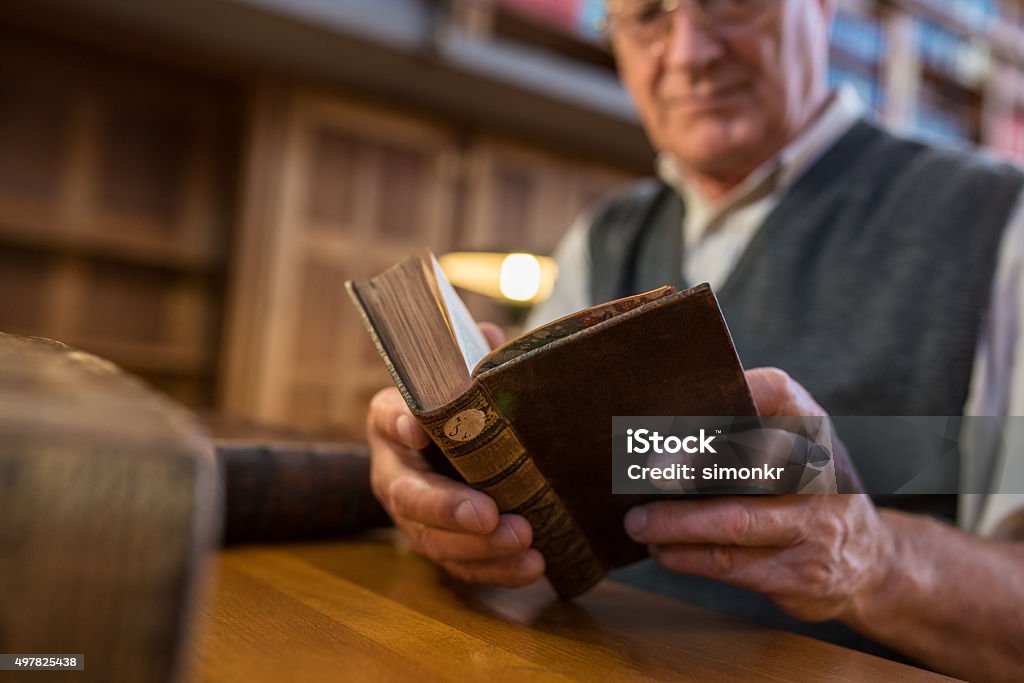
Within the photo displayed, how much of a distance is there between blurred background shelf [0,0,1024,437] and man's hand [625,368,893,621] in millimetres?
2626

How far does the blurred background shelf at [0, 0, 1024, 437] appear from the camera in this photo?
10.5 feet

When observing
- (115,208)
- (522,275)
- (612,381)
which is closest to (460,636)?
(612,381)

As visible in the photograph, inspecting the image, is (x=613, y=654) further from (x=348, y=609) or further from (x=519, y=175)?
(x=519, y=175)

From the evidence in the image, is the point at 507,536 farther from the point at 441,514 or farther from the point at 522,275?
the point at 522,275

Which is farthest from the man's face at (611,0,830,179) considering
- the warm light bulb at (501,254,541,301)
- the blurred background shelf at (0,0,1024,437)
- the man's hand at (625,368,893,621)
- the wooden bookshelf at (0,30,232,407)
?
the wooden bookshelf at (0,30,232,407)

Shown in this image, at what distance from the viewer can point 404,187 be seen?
3.86 meters

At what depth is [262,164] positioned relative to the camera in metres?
3.44

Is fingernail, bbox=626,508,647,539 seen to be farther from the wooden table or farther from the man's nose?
the man's nose

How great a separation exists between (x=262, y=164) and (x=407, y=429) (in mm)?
3153

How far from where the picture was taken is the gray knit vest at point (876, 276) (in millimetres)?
912

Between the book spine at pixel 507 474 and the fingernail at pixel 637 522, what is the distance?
36mm

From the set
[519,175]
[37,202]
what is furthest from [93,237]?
[519,175]

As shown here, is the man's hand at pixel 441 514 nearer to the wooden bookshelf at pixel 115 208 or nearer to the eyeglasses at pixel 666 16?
the eyeglasses at pixel 666 16

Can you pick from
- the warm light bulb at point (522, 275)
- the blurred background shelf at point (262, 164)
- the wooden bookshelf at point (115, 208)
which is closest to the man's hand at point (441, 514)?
the warm light bulb at point (522, 275)
